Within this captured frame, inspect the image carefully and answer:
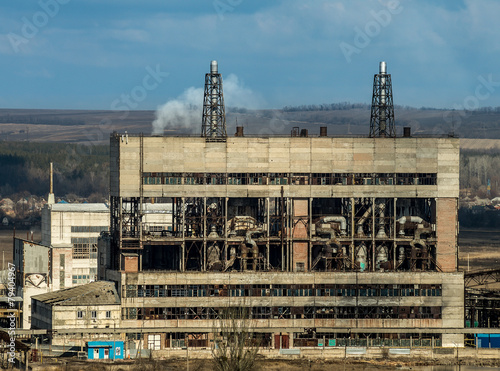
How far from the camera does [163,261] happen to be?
167m

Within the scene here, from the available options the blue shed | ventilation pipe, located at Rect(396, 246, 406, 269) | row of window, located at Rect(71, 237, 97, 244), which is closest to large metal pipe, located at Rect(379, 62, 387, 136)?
ventilation pipe, located at Rect(396, 246, 406, 269)

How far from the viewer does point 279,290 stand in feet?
502

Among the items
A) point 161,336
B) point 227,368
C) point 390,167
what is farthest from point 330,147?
point 227,368

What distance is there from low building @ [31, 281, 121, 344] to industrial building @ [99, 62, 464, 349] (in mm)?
1758

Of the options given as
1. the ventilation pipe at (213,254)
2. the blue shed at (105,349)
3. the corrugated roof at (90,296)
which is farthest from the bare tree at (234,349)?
the corrugated roof at (90,296)

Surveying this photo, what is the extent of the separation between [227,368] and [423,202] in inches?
2051

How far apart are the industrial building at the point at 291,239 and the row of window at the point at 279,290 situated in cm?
13

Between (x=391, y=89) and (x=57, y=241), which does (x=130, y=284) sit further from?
(x=391, y=89)

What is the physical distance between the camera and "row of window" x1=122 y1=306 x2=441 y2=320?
15062cm

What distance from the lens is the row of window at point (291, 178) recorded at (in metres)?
155

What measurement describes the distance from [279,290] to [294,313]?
11.0ft

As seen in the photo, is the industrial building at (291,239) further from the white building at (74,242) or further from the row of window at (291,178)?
the white building at (74,242)

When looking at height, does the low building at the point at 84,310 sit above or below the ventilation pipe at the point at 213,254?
below

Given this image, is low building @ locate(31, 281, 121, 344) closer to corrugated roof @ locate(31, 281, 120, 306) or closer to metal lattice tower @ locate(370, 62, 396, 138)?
corrugated roof @ locate(31, 281, 120, 306)
